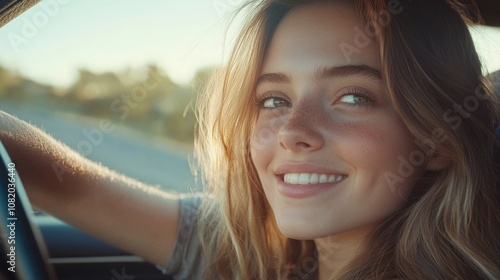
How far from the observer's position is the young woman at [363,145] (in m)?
1.64

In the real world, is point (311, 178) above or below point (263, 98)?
below

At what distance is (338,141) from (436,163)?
13.0 inches

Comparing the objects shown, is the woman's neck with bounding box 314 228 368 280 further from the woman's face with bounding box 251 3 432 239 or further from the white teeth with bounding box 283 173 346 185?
the white teeth with bounding box 283 173 346 185

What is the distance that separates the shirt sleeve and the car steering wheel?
1.05 m

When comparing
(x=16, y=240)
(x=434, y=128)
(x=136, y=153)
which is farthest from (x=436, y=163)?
(x=136, y=153)

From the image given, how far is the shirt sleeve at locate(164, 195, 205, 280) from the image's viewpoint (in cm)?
211

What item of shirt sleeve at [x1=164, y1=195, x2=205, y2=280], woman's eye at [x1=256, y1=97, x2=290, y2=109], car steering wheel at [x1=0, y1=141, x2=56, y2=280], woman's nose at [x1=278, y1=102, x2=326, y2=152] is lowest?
car steering wheel at [x1=0, y1=141, x2=56, y2=280]

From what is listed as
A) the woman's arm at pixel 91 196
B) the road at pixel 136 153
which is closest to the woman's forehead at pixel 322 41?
the woman's arm at pixel 91 196

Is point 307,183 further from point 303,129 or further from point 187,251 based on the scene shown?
point 187,251

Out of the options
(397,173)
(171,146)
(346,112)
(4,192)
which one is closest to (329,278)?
(397,173)

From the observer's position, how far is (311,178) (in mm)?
1702

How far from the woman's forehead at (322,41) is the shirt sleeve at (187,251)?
619mm

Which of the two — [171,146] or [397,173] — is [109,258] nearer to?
[397,173]

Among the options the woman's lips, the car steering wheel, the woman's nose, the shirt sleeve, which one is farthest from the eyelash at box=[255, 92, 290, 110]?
the car steering wheel
